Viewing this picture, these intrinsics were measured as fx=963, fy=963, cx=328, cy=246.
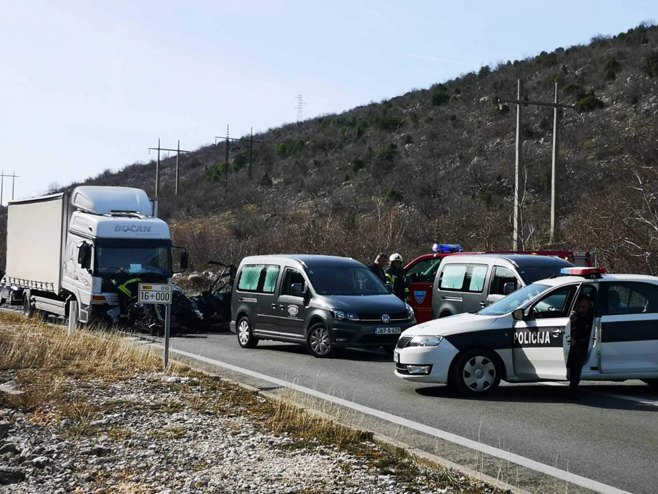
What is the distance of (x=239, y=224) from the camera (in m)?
53.1

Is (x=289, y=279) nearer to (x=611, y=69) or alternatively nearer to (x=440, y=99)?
(x=611, y=69)

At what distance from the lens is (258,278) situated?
730 inches

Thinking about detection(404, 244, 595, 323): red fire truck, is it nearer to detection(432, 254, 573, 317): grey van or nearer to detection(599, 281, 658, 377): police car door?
detection(432, 254, 573, 317): grey van

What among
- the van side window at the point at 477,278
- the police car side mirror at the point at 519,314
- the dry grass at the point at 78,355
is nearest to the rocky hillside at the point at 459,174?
the van side window at the point at 477,278

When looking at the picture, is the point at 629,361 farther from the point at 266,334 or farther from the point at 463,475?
the point at 266,334

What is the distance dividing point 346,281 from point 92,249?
7372 millimetres

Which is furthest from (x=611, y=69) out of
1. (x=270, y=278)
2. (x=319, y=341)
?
(x=319, y=341)

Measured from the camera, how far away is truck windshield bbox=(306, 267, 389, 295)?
1712 cm

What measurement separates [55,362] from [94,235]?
7.70 m

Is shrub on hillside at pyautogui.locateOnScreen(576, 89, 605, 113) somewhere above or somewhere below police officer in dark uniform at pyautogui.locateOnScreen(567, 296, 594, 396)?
above

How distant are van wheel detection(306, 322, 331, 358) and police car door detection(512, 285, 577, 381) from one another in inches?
193

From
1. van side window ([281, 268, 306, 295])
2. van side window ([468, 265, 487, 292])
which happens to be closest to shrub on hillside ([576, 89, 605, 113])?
van side window ([468, 265, 487, 292])

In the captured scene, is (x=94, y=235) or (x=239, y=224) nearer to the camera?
(x=94, y=235)

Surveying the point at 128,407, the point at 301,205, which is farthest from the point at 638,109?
the point at 128,407
